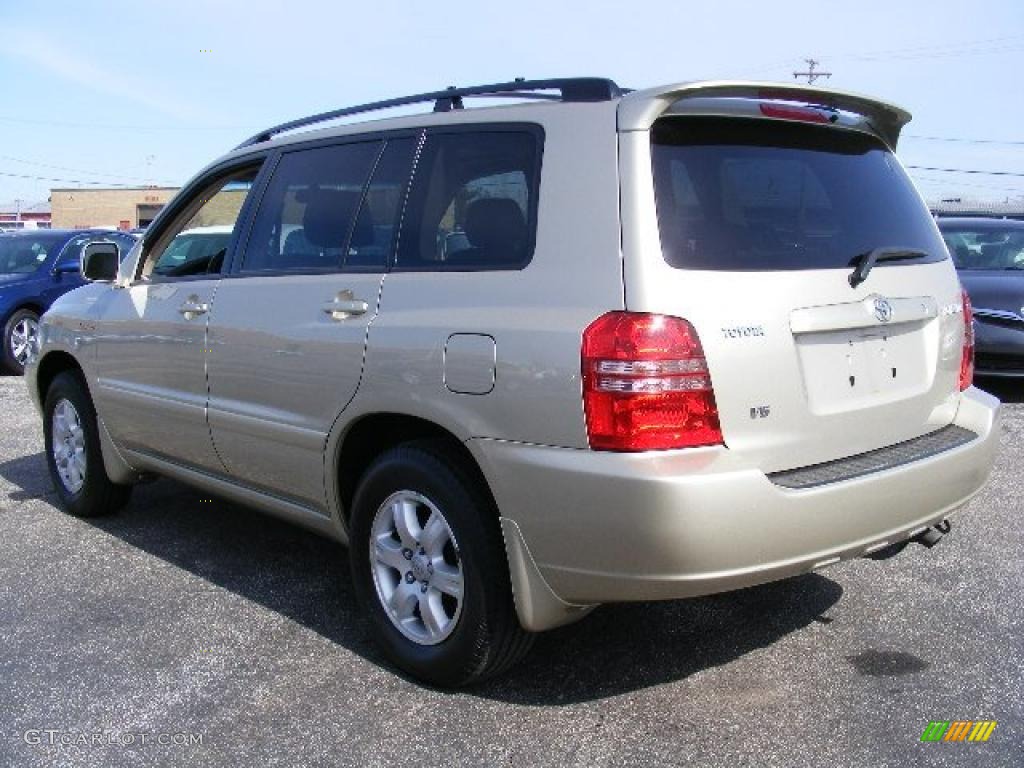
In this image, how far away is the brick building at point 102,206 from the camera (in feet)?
229

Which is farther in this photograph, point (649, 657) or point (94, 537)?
point (94, 537)

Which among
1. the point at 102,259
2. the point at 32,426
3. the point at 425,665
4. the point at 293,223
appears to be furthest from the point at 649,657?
the point at 32,426

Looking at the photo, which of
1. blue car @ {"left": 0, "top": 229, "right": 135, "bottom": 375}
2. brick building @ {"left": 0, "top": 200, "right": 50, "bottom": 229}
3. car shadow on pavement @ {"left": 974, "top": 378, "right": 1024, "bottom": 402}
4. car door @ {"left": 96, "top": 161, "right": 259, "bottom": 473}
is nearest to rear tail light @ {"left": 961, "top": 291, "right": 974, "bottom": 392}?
car door @ {"left": 96, "top": 161, "right": 259, "bottom": 473}

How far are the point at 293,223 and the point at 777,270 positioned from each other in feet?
6.41

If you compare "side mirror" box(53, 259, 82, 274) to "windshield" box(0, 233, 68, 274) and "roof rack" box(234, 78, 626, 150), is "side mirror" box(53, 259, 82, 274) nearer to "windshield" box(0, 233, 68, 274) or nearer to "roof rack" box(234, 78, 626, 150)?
"windshield" box(0, 233, 68, 274)

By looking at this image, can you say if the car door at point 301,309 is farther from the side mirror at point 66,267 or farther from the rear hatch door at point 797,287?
the side mirror at point 66,267

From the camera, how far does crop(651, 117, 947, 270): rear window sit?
2770mm

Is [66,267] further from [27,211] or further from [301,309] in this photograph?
[27,211]

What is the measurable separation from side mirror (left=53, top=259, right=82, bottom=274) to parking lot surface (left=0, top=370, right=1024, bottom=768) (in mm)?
Result: 7718

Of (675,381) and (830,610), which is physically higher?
(675,381)

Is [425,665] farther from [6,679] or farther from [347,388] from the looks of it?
[6,679]

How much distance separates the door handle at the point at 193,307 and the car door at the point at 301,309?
106mm

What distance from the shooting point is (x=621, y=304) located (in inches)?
104

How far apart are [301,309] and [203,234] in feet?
4.57
